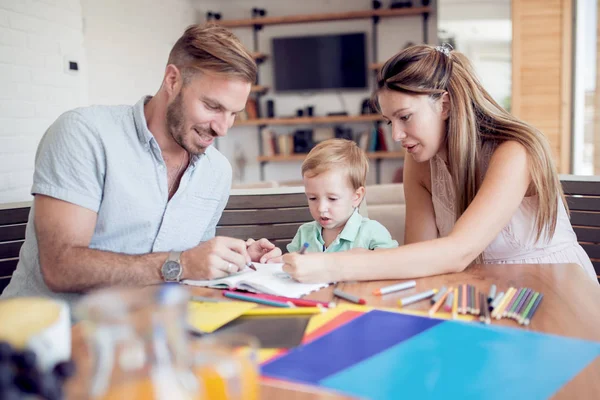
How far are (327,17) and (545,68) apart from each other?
9.47 ft

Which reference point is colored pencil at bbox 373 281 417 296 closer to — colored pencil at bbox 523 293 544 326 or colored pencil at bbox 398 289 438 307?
colored pencil at bbox 398 289 438 307

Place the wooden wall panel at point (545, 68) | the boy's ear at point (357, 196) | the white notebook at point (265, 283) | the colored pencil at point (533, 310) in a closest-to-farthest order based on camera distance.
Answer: the colored pencil at point (533, 310), the white notebook at point (265, 283), the boy's ear at point (357, 196), the wooden wall panel at point (545, 68)

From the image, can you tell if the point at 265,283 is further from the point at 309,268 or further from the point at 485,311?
the point at 485,311

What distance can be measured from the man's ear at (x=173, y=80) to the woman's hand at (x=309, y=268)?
0.63 metres

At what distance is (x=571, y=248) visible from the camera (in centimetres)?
166

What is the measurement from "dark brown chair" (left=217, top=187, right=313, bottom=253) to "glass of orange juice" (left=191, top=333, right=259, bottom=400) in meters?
1.69

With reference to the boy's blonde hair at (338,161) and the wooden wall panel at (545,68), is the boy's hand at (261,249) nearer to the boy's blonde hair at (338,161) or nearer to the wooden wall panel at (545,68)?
the boy's blonde hair at (338,161)

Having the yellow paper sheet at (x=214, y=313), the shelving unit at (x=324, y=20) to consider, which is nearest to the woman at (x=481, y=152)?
the yellow paper sheet at (x=214, y=313)

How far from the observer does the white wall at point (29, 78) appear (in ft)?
9.96

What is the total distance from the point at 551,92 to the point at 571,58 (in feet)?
1.02

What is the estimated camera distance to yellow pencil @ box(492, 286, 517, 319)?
3.15 feet

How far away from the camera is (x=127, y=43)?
5074 mm

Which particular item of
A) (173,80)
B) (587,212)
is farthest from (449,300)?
(587,212)

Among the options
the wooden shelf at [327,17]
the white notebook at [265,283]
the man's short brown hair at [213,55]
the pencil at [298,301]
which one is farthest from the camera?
the wooden shelf at [327,17]
